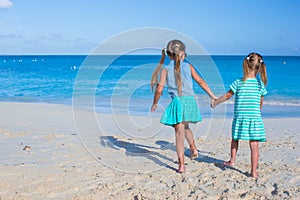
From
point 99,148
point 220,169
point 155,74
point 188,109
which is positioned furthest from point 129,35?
point 220,169

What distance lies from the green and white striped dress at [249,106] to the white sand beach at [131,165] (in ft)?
1.80

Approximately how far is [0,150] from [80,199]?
2664mm

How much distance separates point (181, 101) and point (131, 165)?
123cm

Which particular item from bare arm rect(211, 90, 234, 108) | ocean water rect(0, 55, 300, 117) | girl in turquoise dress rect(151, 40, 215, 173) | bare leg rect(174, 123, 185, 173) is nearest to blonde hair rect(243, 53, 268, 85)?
bare arm rect(211, 90, 234, 108)

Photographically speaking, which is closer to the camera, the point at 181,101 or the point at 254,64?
the point at 254,64

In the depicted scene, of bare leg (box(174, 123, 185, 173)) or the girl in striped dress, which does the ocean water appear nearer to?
the girl in striped dress

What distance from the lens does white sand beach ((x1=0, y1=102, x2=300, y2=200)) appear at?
4172mm

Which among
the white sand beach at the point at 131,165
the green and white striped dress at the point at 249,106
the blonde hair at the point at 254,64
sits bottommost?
the white sand beach at the point at 131,165

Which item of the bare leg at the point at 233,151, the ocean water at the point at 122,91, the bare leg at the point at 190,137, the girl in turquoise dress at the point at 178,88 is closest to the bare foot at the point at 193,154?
the bare leg at the point at 190,137

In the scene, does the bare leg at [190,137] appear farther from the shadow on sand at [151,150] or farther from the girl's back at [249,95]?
the girl's back at [249,95]

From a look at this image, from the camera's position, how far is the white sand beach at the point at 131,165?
4.17 m

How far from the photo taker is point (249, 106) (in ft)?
15.1

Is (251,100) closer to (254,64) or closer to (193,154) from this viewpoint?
(254,64)

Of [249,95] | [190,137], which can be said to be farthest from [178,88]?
[190,137]
